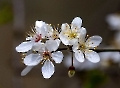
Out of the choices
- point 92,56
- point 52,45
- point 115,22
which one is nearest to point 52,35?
point 52,45

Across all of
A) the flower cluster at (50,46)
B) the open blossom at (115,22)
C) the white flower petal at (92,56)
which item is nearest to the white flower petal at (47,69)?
the flower cluster at (50,46)

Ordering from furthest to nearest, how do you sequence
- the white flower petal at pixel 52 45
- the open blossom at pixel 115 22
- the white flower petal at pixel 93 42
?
1. the open blossom at pixel 115 22
2. the white flower petal at pixel 93 42
3. the white flower petal at pixel 52 45

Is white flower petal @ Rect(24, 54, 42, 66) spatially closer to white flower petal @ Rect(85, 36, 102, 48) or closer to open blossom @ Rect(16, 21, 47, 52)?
open blossom @ Rect(16, 21, 47, 52)

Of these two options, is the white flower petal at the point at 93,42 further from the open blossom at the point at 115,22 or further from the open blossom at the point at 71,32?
the open blossom at the point at 115,22

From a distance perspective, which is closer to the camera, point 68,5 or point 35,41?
point 35,41

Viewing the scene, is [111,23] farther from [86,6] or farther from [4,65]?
[4,65]

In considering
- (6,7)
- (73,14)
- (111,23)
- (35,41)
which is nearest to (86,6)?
(73,14)
